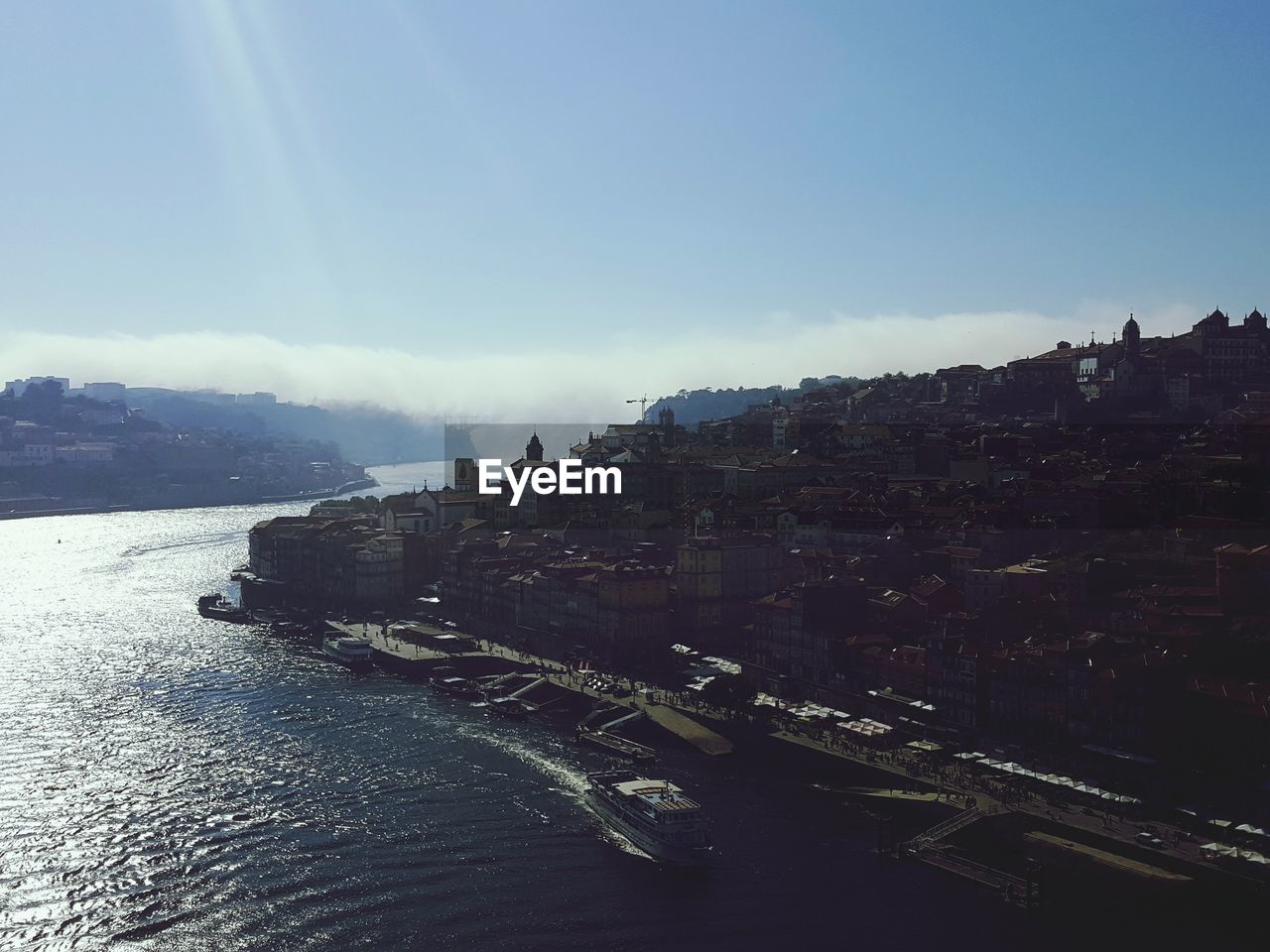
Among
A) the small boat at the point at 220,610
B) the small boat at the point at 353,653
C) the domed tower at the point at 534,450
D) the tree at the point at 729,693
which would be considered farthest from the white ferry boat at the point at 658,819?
the domed tower at the point at 534,450

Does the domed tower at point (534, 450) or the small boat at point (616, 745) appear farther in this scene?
the domed tower at point (534, 450)

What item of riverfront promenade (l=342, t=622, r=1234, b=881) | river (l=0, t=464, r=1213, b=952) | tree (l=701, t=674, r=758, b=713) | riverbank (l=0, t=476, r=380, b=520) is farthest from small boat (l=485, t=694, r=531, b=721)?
riverbank (l=0, t=476, r=380, b=520)

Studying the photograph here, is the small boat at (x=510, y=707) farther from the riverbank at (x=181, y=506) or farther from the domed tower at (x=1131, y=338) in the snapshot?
the riverbank at (x=181, y=506)

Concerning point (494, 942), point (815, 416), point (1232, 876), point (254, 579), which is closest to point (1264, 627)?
point (1232, 876)

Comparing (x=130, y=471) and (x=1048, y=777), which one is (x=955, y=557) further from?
(x=130, y=471)

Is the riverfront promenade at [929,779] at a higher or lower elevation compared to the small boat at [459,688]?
higher
